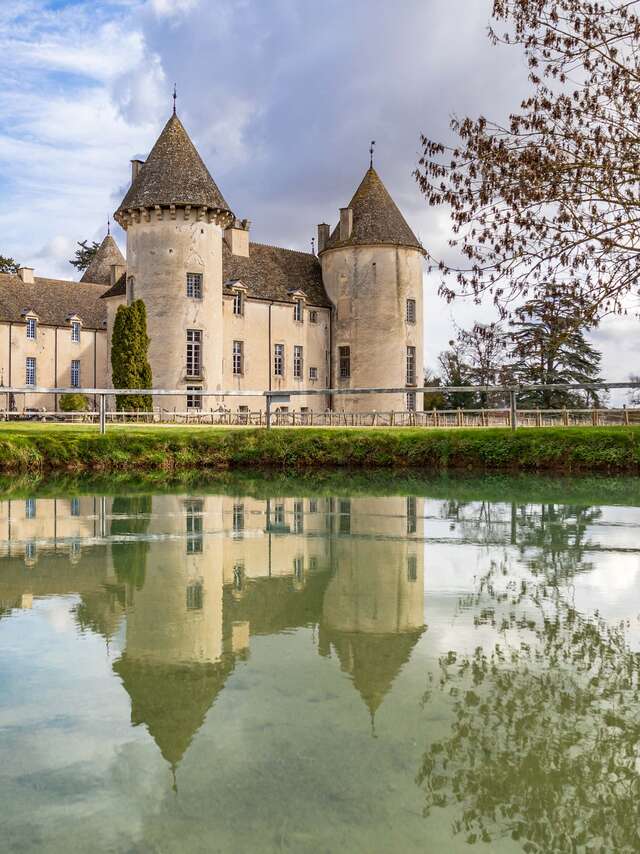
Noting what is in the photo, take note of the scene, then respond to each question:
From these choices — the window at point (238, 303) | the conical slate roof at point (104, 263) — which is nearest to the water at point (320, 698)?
the window at point (238, 303)

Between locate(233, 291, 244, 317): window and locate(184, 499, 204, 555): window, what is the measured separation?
3538cm

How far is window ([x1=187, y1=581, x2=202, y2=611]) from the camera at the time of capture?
4531 millimetres

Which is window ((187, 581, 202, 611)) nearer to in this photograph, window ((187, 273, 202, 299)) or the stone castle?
the stone castle

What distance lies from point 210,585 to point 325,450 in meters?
12.0

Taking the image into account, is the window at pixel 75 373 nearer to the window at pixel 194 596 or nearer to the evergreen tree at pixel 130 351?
the evergreen tree at pixel 130 351

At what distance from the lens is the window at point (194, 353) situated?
1593 inches

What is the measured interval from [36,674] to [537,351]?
557 cm

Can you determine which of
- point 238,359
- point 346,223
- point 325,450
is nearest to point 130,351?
point 238,359

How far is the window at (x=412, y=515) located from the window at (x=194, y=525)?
75.9 inches

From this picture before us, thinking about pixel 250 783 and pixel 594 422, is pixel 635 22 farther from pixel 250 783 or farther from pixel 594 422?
pixel 594 422

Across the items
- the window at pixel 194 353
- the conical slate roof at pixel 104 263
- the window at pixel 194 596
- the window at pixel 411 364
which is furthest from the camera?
the conical slate roof at pixel 104 263

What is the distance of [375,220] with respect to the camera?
154 feet

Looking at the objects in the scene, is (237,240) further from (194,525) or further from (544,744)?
(544,744)

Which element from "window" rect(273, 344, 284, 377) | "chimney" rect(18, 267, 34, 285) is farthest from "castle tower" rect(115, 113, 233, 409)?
"chimney" rect(18, 267, 34, 285)
